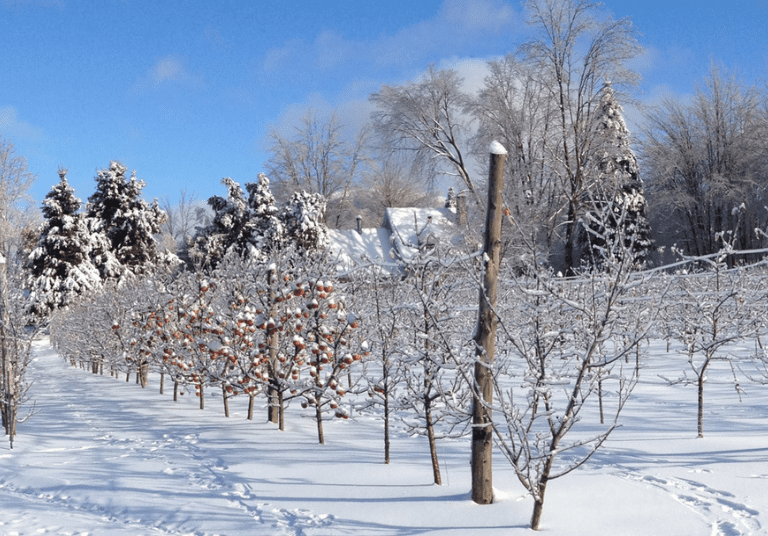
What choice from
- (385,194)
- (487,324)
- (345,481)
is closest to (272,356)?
(345,481)

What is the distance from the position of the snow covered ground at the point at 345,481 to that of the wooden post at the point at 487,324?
0.31m

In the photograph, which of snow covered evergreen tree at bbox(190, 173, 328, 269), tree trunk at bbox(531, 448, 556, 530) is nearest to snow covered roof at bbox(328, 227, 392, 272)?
snow covered evergreen tree at bbox(190, 173, 328, 269)

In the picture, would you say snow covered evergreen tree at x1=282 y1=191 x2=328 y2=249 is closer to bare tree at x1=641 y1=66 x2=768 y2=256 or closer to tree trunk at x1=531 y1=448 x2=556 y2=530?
bare tree at x1=641 y1=66 x2=768 y2=256

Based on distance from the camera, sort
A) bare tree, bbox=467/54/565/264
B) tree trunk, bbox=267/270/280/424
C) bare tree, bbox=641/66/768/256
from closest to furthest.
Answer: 1. tree trunk, bbox=267/270/280/424
2. bare tree, bbox=467/54/565/264
3. bare tree, bbox=641/66/768/256

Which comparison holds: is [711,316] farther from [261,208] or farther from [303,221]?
[261,208]

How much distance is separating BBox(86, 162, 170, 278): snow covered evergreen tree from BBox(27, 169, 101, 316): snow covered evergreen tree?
2.11 m

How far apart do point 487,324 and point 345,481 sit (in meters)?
2.55

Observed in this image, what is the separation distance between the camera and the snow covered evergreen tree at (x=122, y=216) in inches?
1334

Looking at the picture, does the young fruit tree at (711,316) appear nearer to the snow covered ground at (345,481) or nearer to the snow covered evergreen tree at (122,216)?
the snow covered ground at (345,481)

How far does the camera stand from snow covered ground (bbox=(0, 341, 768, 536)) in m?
5.00

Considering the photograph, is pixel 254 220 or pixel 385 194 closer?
pixel 254 220

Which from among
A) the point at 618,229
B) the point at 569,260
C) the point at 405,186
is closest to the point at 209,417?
the point at 618,229

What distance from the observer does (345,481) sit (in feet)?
20.5

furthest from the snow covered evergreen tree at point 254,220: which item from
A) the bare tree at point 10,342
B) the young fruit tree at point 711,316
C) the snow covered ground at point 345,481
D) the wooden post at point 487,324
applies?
the wooden post at point 487,324
